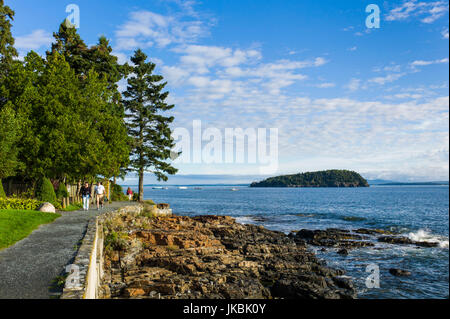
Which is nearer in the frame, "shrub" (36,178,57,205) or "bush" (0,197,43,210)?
"bush" (0,197,43,210)

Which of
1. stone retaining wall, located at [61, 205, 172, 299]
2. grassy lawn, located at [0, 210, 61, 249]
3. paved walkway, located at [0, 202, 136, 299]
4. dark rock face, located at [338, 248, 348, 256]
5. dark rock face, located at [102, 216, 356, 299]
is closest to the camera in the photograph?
stone retaining wall, located at [61, 205, 172, 299]

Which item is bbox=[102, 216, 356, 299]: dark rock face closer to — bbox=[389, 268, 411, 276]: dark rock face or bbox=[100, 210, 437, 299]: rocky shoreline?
bbox=[100, 210, 437, 299]: rocky shoreline

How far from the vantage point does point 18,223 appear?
14844 mm

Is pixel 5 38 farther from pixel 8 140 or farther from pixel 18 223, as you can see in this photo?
pixel 18 223

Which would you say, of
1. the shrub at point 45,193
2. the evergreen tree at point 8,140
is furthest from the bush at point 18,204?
the evergreen tree at point 8,140

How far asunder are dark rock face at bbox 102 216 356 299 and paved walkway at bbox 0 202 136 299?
2.17 metres

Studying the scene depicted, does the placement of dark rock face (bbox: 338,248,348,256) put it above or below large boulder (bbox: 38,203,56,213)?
below

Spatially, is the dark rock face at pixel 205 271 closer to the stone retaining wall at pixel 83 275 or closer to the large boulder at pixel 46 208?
the stone retaining wall at pixel 83 275

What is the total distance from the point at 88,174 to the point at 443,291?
85.4 feet

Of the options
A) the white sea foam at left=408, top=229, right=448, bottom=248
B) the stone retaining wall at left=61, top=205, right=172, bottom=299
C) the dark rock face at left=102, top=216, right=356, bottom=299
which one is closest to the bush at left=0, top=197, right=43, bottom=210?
the dark rock face at left=102, top=216, right=356, bottom=299

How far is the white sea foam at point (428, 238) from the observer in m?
28.5

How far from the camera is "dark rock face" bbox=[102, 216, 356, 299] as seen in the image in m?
12.0

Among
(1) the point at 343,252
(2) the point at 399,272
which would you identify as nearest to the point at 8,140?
(1) the point at 343,252
